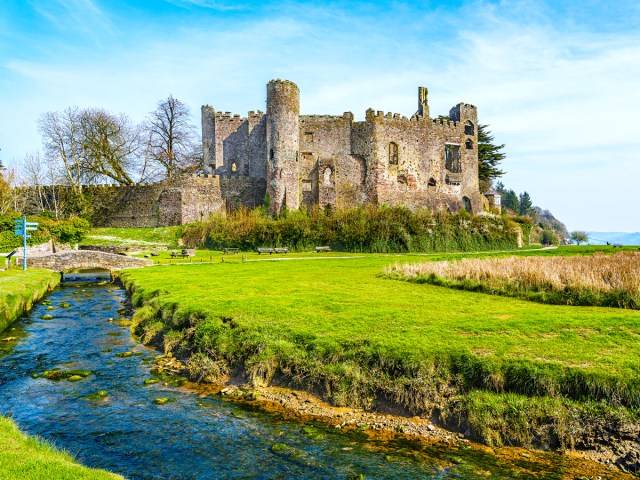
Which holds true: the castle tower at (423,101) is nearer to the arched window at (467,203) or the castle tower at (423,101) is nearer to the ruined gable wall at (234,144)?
the arched window at (467,203)

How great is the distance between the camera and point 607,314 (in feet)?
36.1

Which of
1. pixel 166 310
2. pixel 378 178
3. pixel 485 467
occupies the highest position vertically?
pixel 378 178

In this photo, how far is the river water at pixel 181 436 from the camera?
685 centimetres

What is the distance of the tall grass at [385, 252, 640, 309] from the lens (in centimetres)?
1280

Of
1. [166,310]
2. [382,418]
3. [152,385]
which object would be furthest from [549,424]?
[166,310]

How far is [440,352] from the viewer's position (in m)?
8.95

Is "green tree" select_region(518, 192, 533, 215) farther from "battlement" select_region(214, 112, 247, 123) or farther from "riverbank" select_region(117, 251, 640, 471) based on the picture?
"riverbank" select_region(117, 251, 640, 471)

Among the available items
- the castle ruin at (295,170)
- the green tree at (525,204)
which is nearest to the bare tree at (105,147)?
the castle ruin at (295,170)

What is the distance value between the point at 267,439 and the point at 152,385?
3.64m

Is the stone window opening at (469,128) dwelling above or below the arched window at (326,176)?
above

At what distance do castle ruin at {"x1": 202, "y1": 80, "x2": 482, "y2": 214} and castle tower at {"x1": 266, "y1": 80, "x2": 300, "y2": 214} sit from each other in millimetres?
89

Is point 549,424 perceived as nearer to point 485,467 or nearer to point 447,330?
point 485,467

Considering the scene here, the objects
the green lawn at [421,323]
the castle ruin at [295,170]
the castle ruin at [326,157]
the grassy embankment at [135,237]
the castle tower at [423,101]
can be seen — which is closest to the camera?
the green lawn at [421,323]

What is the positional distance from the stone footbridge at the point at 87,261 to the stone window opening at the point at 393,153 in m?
26.9
